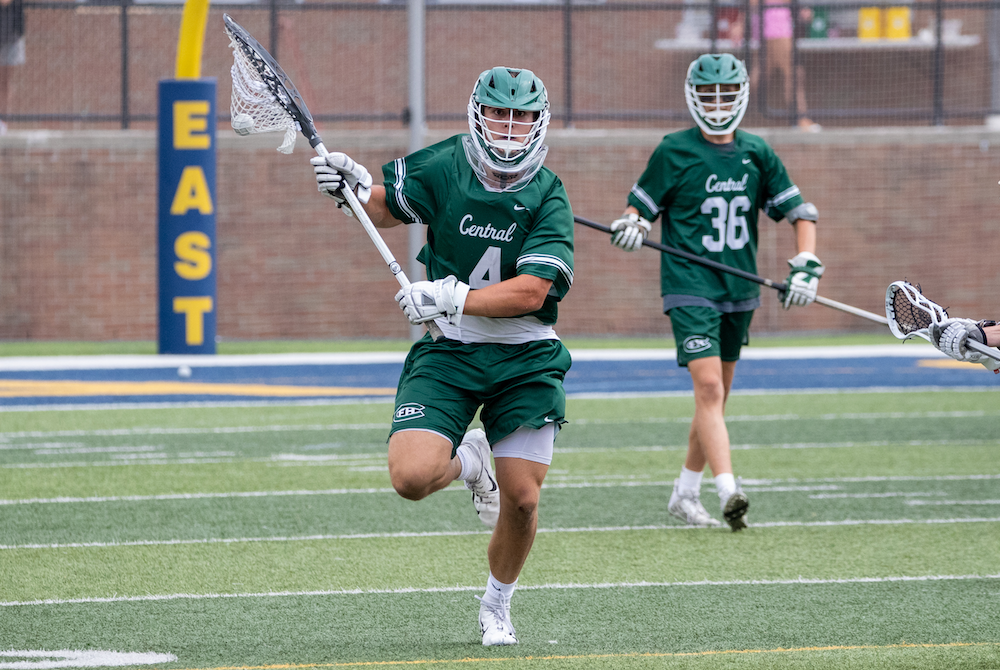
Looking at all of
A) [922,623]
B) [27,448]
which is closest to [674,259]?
[922,623]

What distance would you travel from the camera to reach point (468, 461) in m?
4.55

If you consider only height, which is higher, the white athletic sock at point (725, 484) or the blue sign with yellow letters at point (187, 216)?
the blue sign with yellow letters at point (187, 216)

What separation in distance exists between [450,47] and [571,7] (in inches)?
62.1

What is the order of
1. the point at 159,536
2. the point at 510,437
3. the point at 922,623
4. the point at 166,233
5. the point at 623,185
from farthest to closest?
1. the point at 623,185
2. the point at 166,233
3. the point at 159,536
4. the point at 922,623
5. the point at 510,437

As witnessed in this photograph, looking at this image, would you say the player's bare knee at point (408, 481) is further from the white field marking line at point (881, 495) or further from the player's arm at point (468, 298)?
the white field marking line at point (881, 495)

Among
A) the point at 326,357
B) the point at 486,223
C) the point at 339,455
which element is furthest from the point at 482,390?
the point at 326,357

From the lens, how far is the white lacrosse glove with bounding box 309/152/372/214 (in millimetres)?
4379

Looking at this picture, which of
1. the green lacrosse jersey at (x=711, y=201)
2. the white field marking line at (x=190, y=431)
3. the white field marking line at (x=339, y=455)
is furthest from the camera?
the white field marking line at (x=190, y=431)

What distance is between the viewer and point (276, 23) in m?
17.0

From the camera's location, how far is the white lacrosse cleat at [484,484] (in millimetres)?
4645

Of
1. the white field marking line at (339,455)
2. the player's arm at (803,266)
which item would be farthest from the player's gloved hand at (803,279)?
the white field marking line at (339,455)

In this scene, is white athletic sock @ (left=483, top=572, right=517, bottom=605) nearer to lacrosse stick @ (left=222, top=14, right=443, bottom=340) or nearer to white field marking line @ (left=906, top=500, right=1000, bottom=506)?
lacrosse stick @ (left=222, top=14, right=443, bottom=340)

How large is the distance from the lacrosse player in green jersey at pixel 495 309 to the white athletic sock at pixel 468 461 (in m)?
0.13

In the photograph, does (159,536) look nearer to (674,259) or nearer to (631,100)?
(674,259)
